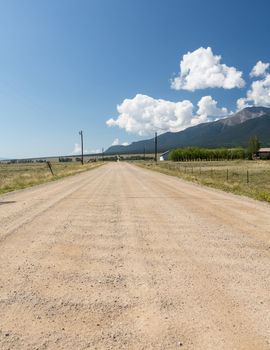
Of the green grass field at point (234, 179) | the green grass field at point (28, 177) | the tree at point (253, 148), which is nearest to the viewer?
the green grass field at point (234, 179)

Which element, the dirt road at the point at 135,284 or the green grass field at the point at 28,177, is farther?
the green grass field at the point at 28,177

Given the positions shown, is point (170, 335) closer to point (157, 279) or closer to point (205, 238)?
point (157, 279)

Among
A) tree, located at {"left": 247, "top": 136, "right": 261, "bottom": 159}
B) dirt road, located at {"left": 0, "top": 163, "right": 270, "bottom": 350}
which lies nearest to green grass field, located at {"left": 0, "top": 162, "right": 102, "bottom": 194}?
dirt road, located at {"left": 0, "top": 163, "right": 270, "bottom": 350}

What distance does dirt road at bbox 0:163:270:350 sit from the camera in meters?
3.59

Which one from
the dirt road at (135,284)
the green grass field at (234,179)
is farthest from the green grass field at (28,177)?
the dirt road at (135,284)

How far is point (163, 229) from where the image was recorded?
28.8ft

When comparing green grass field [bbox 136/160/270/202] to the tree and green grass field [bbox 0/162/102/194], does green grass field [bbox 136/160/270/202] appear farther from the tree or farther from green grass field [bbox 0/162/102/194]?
the tree

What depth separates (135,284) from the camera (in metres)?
5.00

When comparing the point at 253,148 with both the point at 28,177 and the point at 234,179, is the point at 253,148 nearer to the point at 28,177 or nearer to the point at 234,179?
the point at 234,179

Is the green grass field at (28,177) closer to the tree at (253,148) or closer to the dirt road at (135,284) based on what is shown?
the dirt road at (135,284)

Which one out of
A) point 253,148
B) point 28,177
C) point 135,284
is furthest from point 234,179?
point 253,148

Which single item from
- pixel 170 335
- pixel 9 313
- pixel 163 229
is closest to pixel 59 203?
pixel 163 229

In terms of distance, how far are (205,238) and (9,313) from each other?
188 inches

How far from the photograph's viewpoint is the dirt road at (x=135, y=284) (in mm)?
3588
